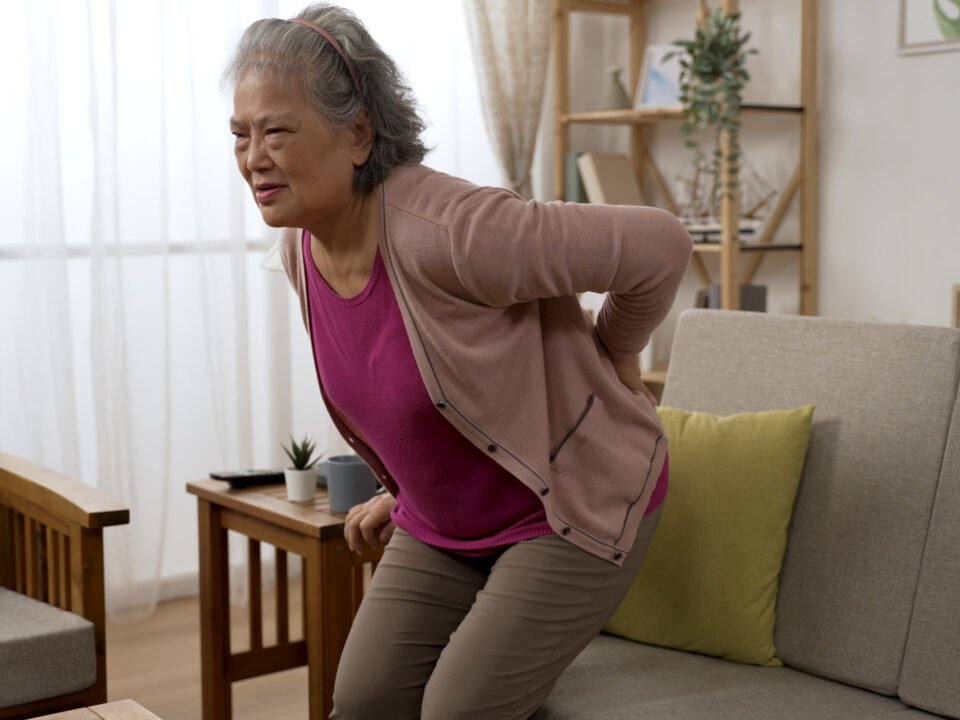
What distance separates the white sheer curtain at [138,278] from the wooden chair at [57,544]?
0.76 m

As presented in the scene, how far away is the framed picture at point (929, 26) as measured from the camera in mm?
3383

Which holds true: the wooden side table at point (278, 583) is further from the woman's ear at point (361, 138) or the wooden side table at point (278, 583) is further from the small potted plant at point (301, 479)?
the woman's ear at point (361, 138)

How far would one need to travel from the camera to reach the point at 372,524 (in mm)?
1949

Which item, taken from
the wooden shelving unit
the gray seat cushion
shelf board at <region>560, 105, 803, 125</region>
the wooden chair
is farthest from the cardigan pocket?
shelf board at <region>560, 105, 803, 125</region>

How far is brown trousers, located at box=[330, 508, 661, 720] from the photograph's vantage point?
5.31 feet

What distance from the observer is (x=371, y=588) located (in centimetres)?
183

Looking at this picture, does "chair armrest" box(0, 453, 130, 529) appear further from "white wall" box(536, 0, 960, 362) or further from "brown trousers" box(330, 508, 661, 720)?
"white wall" box(536, 0, 960, 362)

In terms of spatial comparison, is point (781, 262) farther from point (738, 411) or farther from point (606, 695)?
point (606, 695)

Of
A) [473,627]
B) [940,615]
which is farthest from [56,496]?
[940,615]

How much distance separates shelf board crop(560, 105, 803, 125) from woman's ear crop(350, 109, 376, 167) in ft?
7.16

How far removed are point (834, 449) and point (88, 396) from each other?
2.17m

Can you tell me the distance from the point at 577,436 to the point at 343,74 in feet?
1.84

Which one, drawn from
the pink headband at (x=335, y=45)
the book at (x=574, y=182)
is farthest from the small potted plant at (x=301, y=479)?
the book at (x=574, y=182)

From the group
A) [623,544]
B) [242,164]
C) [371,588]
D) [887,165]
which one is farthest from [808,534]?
[887,165]
